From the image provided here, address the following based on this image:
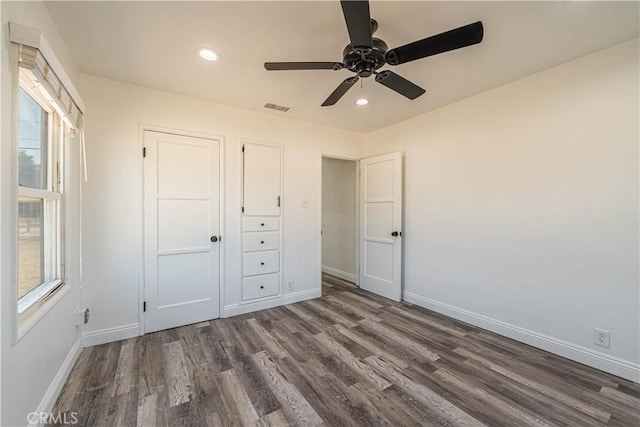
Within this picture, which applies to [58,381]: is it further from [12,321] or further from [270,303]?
[270,303]

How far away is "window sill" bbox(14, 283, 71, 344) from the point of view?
1.36m

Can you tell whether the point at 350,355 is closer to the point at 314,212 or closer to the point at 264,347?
the point at 264,347

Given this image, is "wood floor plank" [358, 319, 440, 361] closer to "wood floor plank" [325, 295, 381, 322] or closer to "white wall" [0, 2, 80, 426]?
"wood floor plank" [325, 295, 381, 322]

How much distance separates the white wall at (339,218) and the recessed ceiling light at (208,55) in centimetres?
296

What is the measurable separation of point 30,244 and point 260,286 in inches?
85.4

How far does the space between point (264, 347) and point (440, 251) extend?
230 centimetres

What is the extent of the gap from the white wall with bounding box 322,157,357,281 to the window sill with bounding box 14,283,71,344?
3.81 m

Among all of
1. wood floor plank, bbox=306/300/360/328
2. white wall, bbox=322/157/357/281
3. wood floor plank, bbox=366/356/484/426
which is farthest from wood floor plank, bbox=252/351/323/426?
white wall, bbox=322/157/357/281

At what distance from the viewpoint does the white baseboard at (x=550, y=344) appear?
204 centimetres

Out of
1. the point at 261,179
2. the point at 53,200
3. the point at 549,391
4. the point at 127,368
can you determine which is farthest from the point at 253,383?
the point at 261,179

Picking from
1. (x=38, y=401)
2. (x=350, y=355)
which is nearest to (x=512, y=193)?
(x=350, y=355)

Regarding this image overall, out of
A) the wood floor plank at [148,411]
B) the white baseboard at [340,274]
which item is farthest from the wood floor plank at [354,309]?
the wood floor plank at [148,411]

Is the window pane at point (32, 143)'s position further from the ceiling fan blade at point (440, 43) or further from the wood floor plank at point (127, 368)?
the ceiling fan blade at point (440, 43)

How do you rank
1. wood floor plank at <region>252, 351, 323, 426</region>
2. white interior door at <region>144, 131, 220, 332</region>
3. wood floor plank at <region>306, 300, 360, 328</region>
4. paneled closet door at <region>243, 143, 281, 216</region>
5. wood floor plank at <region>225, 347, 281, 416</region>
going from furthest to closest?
paneled closet door at <region>243, 143, 281, 216</region>, wood floor plank at <region>306, 300, 360, 328</region>, white interior door at <region>144, 131, 220, 332</region>, wood floor plank at <region>225, 347, 281, 416</region>, wood floor plank at <region>252, 351, 323, 426</region>
